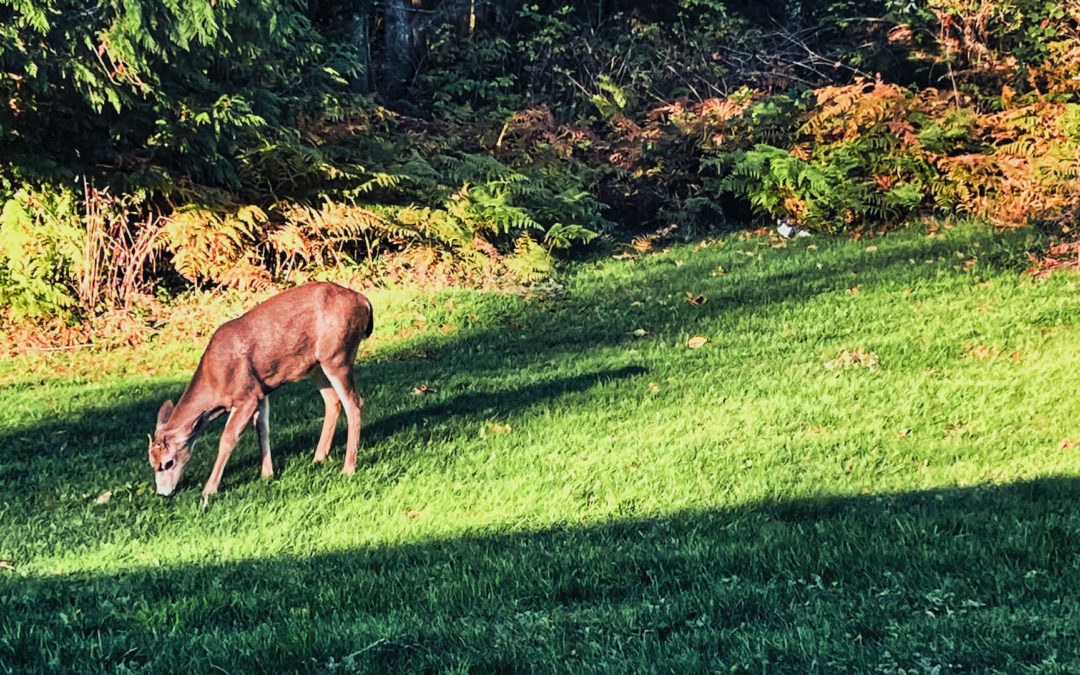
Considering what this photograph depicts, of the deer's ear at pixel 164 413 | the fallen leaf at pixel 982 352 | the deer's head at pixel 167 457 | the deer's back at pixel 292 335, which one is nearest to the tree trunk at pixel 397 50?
the fallen leaf at pixel 982 352

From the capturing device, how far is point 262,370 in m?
7.27

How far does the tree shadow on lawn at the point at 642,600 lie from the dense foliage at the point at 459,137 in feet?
22.4

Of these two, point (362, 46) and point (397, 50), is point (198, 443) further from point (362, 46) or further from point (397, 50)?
point (397, 50)

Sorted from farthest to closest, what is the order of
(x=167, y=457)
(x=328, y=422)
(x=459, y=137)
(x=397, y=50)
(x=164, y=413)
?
(x=397, y=50), (x=459, y=137), (x=328, y=422), (x=164, y=413), (x=167, y=457)

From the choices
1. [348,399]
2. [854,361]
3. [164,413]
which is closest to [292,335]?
[348,399]

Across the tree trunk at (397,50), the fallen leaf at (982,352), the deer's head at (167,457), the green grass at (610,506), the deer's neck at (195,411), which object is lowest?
the fallen leaf at (982,352)

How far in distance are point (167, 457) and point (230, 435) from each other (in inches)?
16.5

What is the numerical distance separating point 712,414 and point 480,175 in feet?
29.0

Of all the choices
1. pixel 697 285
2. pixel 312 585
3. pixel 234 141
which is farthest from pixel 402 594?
pixel 234 141

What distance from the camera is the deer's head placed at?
7.07 metres

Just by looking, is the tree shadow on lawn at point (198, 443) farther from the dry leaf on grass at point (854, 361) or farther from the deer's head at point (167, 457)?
the dry leaf on grass at point (854, 361)

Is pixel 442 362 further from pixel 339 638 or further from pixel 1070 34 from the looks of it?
pixel 1070 34

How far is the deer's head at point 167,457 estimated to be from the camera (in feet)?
23.2

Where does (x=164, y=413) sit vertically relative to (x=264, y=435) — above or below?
above
